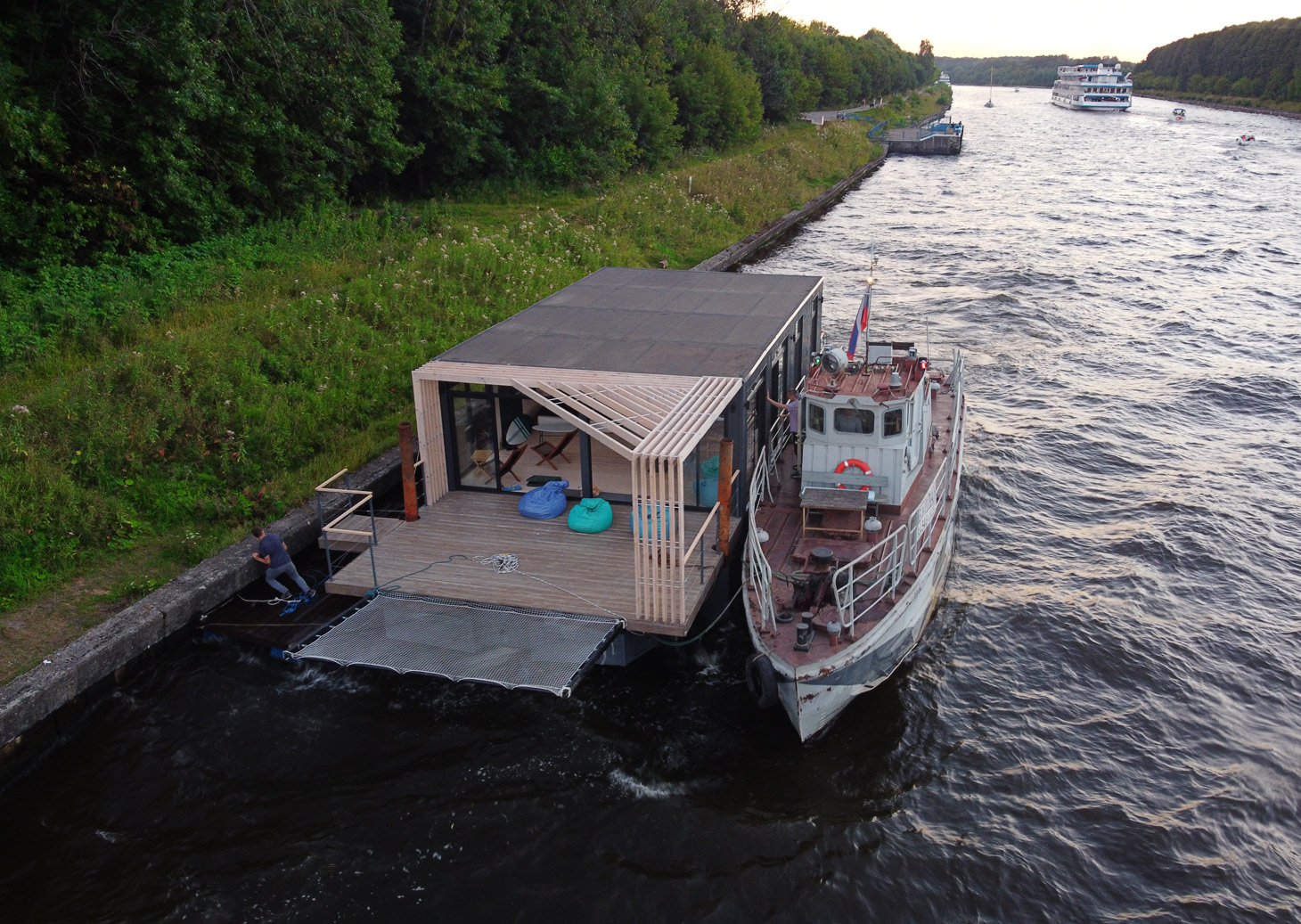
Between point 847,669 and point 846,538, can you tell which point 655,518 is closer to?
point 847,669

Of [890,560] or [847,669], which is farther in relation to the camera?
[890,560]

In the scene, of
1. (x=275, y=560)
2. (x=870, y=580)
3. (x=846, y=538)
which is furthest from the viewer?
(x=846, y=538)

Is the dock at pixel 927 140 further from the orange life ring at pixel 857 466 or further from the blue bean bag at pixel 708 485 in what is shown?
the blue bean bag at pixel 708 485

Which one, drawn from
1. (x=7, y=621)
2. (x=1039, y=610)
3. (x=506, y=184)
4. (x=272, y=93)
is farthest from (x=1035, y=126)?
(x=7, y=621)

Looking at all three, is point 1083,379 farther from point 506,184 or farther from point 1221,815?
point 506,184

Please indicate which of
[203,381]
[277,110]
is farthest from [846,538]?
[277,110]

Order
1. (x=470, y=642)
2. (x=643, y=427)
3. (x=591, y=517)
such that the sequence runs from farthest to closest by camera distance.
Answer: (x=591, y=517)
(x=643, y=427)
(x=470, y=642)
